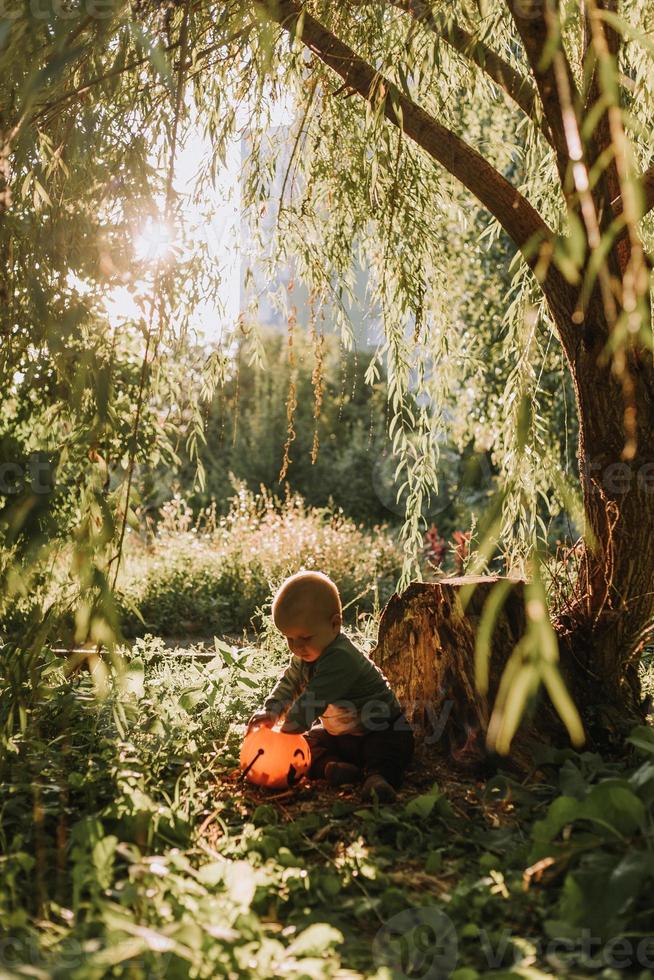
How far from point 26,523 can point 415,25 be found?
79.6 inches

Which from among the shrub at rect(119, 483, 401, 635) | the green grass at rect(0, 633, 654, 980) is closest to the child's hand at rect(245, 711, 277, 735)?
the green grass at rect(0, 633, 654, 980)

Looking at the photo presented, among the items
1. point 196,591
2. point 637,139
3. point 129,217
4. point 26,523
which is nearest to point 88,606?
point 26,523

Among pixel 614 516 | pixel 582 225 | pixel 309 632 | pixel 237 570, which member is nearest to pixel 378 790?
pixel 309 632

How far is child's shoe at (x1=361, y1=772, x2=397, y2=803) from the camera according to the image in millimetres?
2855

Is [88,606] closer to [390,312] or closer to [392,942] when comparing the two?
[392,942]

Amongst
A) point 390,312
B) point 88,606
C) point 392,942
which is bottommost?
point 392,942

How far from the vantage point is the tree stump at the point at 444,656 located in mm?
3180

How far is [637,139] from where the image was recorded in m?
3.54

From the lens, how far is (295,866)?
2.30 metres

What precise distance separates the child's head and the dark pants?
34 cm

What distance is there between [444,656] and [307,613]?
622 mm

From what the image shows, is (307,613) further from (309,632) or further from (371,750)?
(371,750)

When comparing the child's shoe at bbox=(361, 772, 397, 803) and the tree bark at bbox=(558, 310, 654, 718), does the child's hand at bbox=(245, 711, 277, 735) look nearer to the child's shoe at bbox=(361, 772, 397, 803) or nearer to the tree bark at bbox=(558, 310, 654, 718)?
the child's shoe at bbox=(361, 772, 397, 803)

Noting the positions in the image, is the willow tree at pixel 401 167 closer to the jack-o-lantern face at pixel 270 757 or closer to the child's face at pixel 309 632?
the child's face at pixel 309 632
